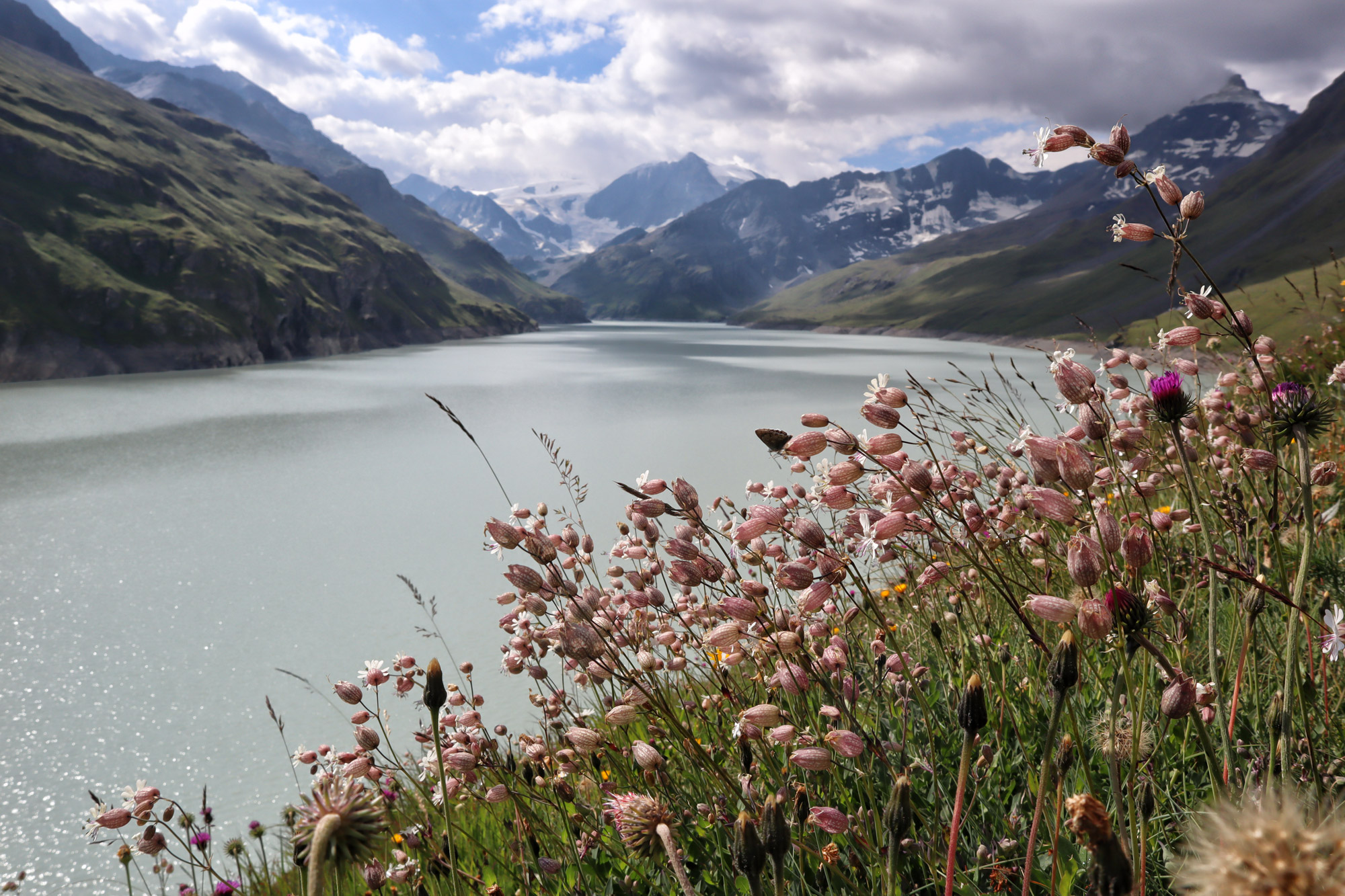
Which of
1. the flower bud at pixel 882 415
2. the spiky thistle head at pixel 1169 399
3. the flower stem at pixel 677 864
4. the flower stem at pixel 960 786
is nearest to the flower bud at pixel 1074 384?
the spiky thistle head at pixel 1169 399

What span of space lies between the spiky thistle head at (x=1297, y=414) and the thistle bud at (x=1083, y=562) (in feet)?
2.76

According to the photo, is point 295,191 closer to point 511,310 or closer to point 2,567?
point 511,310

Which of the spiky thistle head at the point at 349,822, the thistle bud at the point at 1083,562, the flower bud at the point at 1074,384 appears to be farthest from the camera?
the flower bud at the point at 1074,384

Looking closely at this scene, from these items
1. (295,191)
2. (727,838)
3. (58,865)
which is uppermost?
(295,191)

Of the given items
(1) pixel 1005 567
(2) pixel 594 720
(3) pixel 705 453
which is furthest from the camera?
(3) pixel 705 453

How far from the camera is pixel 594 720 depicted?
17.6 ft

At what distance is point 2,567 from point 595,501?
38.6 feet

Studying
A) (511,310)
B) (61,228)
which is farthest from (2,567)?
(511,310)

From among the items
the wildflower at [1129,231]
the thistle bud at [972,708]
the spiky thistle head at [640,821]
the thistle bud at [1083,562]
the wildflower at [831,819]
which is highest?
the wildflower at [1129,231]

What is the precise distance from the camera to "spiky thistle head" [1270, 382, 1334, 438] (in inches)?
73.0

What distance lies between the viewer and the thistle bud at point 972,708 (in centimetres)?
136

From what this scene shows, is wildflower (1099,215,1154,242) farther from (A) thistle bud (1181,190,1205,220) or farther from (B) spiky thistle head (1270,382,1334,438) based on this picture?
(B) spiky thistle head (1270,382,1334,438)

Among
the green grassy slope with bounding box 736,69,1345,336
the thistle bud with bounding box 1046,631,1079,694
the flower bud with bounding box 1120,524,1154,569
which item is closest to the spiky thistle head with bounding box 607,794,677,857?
the thistle bud with bounding box 1046,631,1079,694

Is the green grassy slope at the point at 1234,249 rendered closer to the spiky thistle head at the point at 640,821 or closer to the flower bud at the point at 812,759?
the flower bud at the point at 812,759
